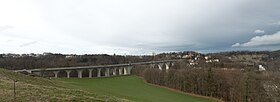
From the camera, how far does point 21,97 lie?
18.4 m

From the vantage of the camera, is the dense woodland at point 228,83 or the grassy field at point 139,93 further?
the dense woodland at point 228,83

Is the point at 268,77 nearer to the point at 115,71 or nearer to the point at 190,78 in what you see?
the point at 190,78

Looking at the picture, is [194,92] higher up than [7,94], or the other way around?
[7,94]

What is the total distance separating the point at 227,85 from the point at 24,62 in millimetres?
93490

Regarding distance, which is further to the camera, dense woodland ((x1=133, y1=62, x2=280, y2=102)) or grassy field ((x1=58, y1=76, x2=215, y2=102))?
dense woodland ((x1=133, y1=62, x2=280, y2=102))

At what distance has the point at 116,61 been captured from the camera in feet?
637

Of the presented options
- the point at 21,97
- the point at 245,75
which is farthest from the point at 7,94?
the point at 245,75

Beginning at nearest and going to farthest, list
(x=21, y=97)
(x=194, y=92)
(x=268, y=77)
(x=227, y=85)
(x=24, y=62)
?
(x=21, y=97)
(x=268, y=77)
(x=227, y=85)
(x=194, y=92)
(x=24, y=62)

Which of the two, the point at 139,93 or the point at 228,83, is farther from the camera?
the point at 228,83

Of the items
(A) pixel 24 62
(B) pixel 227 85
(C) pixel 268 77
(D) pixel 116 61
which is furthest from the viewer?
(D) pixel 116 61

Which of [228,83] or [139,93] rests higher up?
[228,83]

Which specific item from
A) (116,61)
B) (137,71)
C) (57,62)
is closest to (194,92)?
(137,71)

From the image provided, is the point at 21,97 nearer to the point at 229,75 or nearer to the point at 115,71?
the point at 229,75

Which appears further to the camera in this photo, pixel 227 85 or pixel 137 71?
pixel 137 71
